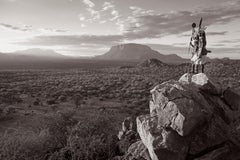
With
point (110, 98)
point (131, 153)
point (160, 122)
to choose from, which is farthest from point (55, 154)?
point (110, 98)

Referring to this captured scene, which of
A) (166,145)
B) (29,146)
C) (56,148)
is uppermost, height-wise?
(166,145)

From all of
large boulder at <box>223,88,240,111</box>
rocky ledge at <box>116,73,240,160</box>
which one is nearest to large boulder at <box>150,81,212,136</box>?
rocky ledge at <box>116,73,240,160</box>

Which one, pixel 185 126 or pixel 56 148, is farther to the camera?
pixel 56 148

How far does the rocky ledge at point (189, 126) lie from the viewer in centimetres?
763

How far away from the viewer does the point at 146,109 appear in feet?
78.9

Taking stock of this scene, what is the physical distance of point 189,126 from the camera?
7.69 metres

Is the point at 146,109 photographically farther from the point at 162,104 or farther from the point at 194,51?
the point at 162,104

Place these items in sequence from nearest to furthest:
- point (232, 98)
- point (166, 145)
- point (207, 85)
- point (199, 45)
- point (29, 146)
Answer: point (166, 145) < point (207, 85) < point (232, 98) < point (29, 146) < point (199, 45)

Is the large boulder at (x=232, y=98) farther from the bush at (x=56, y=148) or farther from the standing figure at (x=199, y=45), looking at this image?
the bush at (x=56, y=148)

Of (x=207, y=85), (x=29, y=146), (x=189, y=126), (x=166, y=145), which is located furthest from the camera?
(x=29, y=146)

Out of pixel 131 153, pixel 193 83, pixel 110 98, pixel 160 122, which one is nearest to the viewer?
pixel 160 122

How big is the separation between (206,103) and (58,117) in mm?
10251

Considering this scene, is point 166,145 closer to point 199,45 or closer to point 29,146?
point 199,45

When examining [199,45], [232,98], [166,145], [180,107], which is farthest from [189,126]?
[199,45]
